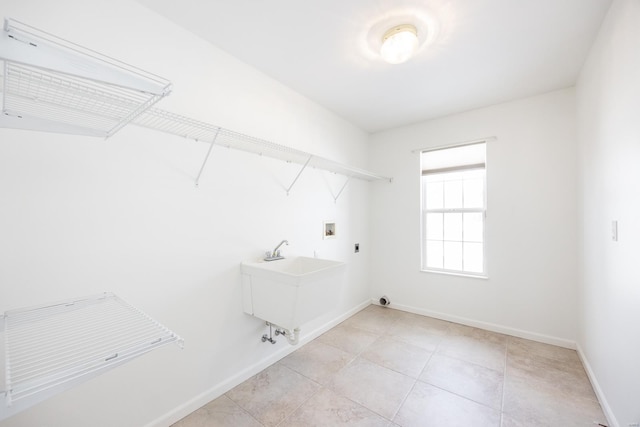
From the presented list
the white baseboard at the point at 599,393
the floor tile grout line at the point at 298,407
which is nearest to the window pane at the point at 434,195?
the white baseboard at the point at 599,393

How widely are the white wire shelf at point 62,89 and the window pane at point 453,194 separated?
124 inches

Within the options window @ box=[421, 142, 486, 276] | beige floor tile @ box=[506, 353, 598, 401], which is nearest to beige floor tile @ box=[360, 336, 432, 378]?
beige floor tile @ box=[506, 353, 598, 401]

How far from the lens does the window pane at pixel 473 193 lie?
303 centimetres

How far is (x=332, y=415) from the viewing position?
1687mm

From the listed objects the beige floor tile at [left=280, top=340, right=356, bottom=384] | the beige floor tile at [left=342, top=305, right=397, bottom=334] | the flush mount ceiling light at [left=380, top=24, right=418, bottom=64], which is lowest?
the beige floor tile at [left=280, top=340, right=356, bottom=384]

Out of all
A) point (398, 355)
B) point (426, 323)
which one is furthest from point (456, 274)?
point (398, 355)

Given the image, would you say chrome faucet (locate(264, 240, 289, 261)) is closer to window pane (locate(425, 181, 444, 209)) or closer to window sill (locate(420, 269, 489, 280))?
window sill (locate(420, 269, 489, 280))

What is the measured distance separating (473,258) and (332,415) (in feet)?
7.69

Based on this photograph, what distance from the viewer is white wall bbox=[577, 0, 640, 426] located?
1.31 metres

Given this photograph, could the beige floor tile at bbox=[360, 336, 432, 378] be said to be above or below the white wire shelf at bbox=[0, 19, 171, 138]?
below

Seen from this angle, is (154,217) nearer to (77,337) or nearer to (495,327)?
(77,337)

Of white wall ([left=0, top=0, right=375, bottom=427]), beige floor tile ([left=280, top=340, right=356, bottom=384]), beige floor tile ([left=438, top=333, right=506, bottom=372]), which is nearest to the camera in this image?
white wall ([left=0, top=0, right=375, bottom=427])

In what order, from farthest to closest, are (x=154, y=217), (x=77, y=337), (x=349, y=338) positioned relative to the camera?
→ (x=349, y=338), (x=154, y=217), (x=77, y=337)

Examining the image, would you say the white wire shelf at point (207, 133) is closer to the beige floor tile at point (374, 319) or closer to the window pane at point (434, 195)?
the window pane at point (434, 195)
